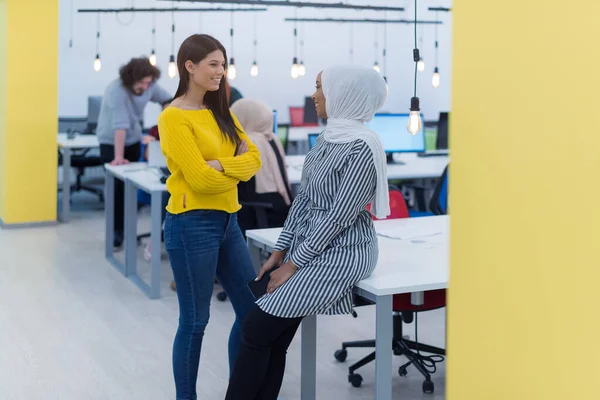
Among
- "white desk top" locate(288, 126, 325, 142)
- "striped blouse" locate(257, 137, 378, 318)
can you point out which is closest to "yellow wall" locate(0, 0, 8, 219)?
"white desk top" locate(288, 126, 325, 142)

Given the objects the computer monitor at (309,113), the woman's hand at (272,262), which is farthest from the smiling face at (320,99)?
the computer monitor at (309,113)

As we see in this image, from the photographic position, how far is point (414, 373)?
13.4ft

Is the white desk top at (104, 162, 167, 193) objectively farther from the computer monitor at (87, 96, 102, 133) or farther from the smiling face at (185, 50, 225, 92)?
the computer monitor at (87, 96, 102, 133)

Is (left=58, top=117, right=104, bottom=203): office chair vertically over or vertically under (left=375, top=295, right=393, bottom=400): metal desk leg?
over

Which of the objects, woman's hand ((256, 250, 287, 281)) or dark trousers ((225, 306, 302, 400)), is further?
woman's hand ((256, 250, 287, 281))

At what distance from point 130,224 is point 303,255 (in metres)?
3.24

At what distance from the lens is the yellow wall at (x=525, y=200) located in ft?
4.84

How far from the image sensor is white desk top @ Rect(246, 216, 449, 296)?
2.91 m

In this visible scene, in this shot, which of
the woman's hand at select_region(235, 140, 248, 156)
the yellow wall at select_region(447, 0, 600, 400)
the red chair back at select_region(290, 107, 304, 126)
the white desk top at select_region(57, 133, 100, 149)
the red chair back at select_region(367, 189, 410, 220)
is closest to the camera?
the yellow wall at select_region(447, 0, 600, 400)

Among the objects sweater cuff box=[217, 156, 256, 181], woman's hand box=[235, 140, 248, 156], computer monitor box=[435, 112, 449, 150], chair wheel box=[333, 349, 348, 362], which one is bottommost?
chair wheel box=[333, 349, 348, 362]

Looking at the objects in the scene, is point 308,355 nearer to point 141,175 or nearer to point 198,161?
point 198,161

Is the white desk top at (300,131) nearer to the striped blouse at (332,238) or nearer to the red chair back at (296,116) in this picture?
the red chair back at (296,116)

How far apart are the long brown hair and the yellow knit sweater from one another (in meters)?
0.03

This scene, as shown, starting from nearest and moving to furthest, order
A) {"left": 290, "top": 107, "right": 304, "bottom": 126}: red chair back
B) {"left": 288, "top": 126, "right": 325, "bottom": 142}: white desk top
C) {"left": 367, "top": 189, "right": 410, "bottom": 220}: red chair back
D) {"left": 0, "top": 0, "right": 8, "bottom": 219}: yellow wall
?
{"left": 367, "top": 189, "right": 410, "bottom": 220}: red chair back < {"left": 0, "top": 0, "right": 8, "bottom": 219}: yellow wall < {"left": 288, "top": 126, "right": 325, "bottom": 142}: white desk top < {"left": 290, "top": 107, "right": 304, "bottom": 126}: red chair back
